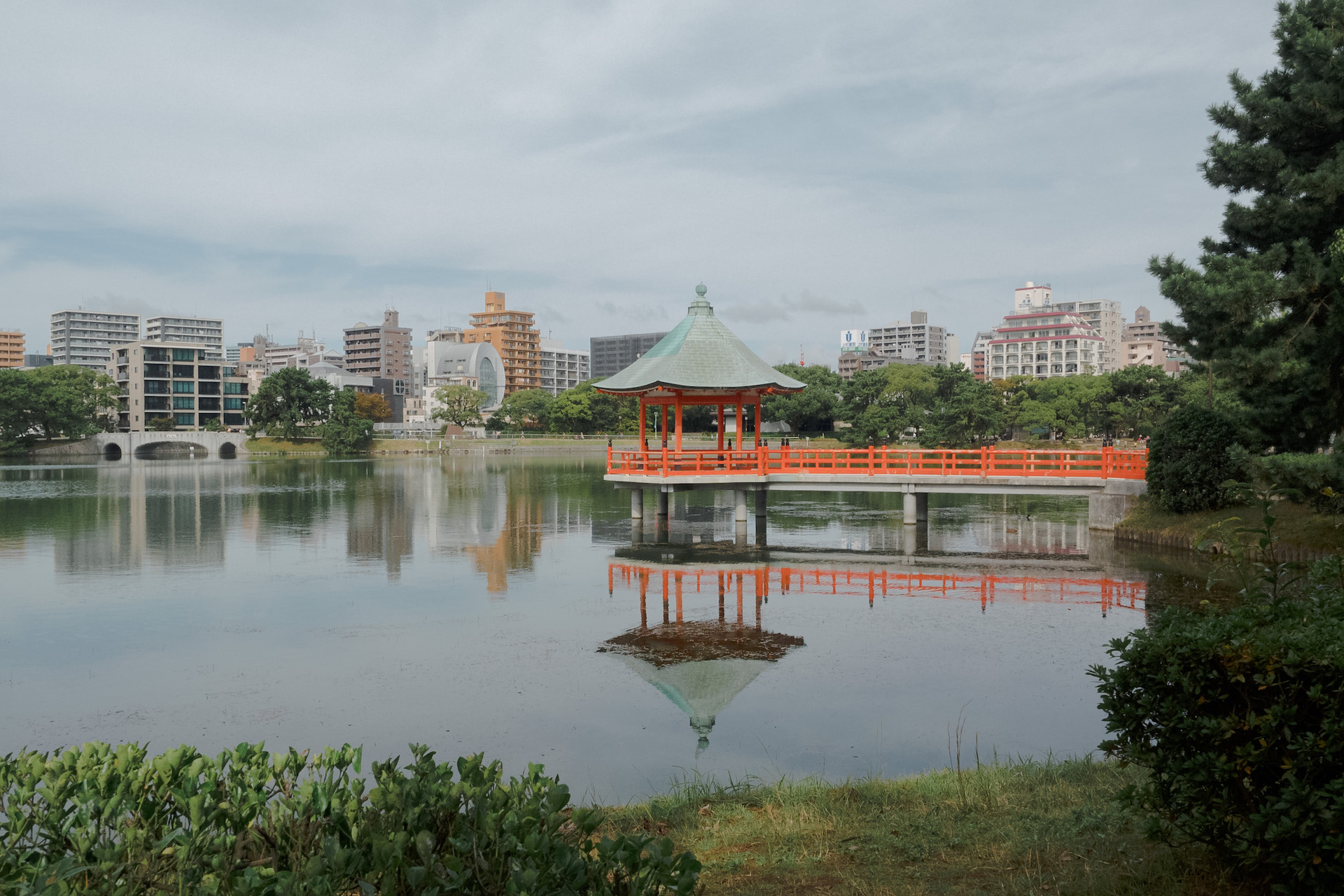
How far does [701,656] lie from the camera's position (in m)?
11.2

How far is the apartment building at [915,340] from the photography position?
161750 millimetres

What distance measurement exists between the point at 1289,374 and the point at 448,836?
1783 centimetres

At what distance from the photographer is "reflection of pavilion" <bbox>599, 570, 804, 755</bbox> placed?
954 centimetres

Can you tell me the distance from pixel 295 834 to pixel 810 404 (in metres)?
70.9

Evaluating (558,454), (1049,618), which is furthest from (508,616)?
(558,454)

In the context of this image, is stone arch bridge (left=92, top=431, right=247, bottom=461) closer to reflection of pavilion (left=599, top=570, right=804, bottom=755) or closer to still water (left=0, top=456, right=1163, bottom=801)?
still water (left=0, top=456, right=1163, bottom=801)

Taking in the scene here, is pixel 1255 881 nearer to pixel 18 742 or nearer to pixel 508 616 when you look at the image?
pixel 18 742

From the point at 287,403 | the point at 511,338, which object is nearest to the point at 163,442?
the point at 287,403

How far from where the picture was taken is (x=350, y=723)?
880 centimetres

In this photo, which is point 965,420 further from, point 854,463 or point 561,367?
point 561,367

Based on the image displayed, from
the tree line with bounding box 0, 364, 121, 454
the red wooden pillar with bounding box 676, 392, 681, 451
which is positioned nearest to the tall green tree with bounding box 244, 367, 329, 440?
the tree line with bounding box 0, 364, 121, 454

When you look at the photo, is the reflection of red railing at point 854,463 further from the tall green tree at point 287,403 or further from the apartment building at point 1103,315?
the apartment building at point 1103,315

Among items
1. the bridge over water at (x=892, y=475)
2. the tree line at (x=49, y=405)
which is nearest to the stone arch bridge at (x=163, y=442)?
the tree line at (x=49, y=405)

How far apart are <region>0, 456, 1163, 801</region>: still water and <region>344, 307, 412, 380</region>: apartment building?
130 meters
